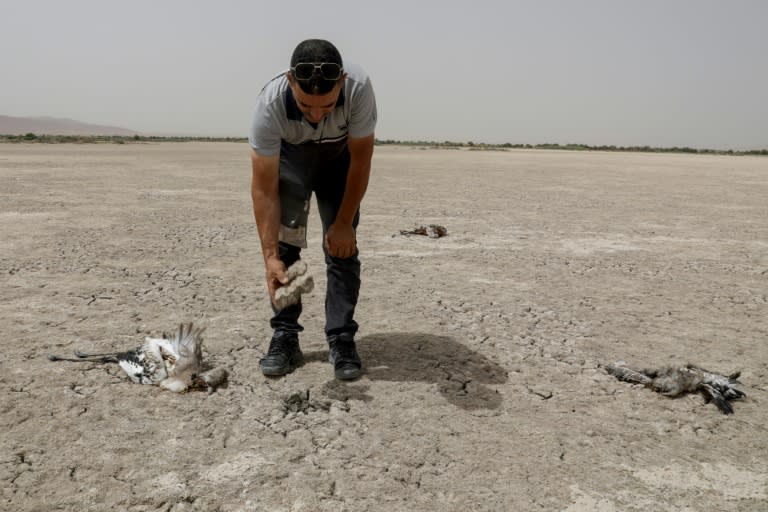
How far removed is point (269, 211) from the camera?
295cm

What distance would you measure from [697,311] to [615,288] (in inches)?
30.7

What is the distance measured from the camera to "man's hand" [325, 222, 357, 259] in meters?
3.11

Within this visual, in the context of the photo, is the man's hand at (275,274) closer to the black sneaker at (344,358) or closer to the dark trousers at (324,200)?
the dark trousers at (324,200)

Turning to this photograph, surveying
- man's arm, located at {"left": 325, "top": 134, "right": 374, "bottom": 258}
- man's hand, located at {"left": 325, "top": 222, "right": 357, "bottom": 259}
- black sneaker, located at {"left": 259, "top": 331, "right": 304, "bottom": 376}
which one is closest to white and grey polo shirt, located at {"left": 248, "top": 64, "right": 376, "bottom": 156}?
man's arm, located at {"left": 325, "top": 134, "right": 374, "bottom": 258}

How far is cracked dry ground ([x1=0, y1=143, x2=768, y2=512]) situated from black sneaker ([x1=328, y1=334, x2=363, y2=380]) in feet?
0.23

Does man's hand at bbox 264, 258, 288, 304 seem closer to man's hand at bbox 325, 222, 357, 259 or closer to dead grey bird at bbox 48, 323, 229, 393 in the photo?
man's hand at bbox 325, 222, 357, 259

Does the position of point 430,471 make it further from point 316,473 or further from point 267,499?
point 267,499

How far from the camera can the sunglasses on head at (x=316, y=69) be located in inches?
98.3

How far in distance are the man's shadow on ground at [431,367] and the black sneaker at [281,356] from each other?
31 cm

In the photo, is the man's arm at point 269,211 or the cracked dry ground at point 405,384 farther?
the man's arm at point 269,211

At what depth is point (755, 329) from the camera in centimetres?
423

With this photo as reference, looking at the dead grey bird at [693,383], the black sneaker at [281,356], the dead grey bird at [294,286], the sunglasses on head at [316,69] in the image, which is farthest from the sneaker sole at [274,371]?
the dead grey bird at [693,383]

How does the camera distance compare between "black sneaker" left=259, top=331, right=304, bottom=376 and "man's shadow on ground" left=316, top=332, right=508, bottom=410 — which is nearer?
"man's shadow on ground" left=316, top=332, right=508, bottom=410

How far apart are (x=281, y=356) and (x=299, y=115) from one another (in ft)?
4.41
